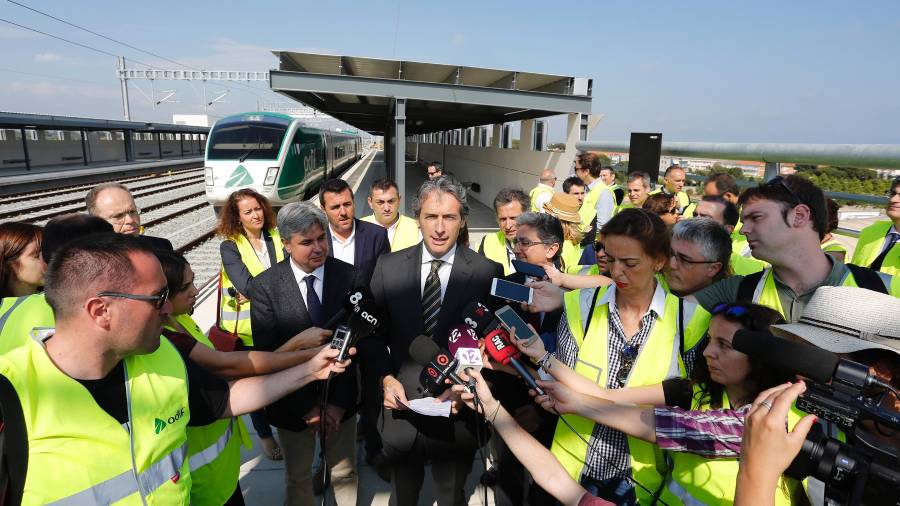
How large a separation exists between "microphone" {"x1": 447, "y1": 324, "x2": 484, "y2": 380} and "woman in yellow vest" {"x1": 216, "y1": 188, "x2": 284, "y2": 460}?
1931mm

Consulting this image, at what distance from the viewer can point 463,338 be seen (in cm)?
197

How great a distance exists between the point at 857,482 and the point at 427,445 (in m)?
1.73

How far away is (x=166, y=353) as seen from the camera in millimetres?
1626

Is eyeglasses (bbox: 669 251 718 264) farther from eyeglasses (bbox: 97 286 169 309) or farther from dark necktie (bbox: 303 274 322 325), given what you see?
eyeglasses (bbox: 97 286 169 309)

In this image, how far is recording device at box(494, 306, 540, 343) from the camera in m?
1.79

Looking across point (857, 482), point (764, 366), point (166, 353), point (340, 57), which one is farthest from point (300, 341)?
point (340, 57)

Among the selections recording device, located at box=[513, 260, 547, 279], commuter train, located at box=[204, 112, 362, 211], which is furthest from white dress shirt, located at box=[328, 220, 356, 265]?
commuter train, located at box=[204, 112, 362, 211]

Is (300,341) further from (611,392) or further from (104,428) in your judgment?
(611,392)

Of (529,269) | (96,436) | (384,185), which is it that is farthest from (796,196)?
(384,185)

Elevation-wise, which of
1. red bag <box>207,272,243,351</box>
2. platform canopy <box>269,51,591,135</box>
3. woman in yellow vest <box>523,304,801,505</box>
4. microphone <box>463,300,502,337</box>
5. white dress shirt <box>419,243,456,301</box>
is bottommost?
red bag <box>207,272,243,351</box>

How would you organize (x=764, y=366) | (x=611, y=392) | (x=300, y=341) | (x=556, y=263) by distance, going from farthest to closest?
(x=556, y=263) → (x=300, y=341) → (x=611, y=392) → (x=764, y=366)

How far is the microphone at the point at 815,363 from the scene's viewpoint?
1.10 meters

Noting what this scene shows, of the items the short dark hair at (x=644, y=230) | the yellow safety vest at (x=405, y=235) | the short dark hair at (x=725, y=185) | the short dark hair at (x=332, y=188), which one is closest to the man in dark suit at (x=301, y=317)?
the short dark hair at (x=332, y=188)

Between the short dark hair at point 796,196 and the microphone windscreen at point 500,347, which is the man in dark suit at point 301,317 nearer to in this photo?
the microphone windscreen at point 500,347
